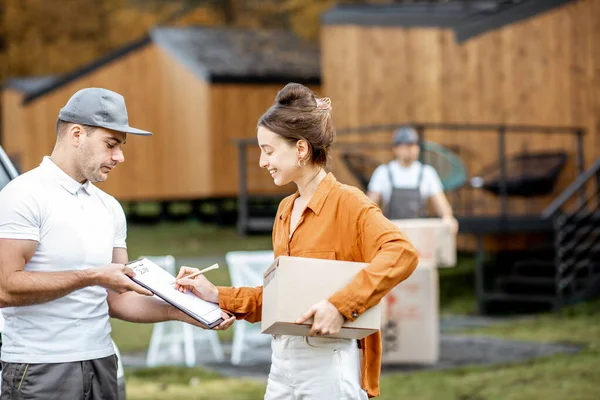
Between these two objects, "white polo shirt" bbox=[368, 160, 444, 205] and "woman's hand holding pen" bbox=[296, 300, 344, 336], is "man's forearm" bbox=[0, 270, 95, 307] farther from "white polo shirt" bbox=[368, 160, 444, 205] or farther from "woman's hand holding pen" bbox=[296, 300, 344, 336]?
"white polo shirt" bbox=[368, 160, 444, 205]

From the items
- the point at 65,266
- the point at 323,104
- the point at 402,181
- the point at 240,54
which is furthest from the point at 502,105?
the point at 65,266

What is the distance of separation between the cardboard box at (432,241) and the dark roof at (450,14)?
8.25m

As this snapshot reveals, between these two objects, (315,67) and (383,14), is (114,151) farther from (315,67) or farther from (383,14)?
(315,67)

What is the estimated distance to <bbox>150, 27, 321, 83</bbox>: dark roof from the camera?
25.4 metres

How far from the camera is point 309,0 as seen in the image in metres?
31.1

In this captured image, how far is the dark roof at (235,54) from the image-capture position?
83.5 ft

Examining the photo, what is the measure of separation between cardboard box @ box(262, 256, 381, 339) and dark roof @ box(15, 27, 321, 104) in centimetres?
2172

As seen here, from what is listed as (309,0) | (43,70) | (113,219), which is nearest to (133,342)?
(113,219)

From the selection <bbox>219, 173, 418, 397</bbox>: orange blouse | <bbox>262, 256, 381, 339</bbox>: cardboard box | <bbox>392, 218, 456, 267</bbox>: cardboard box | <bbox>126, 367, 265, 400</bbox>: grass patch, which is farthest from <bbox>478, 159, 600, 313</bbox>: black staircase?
<bbox>262, 256, 381, 339</bbox>: cardboard box

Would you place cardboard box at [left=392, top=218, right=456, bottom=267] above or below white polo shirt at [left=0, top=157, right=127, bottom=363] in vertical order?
below

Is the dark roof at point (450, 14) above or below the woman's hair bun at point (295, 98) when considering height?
above

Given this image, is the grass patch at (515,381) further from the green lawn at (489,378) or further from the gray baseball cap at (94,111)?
the gray baseball cap at (94,111)

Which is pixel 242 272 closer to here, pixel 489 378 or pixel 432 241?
pixel 432 241

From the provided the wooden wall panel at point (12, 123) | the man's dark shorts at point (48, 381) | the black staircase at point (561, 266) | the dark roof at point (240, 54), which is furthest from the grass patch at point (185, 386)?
the wooden wall panel at point (12, 123)
